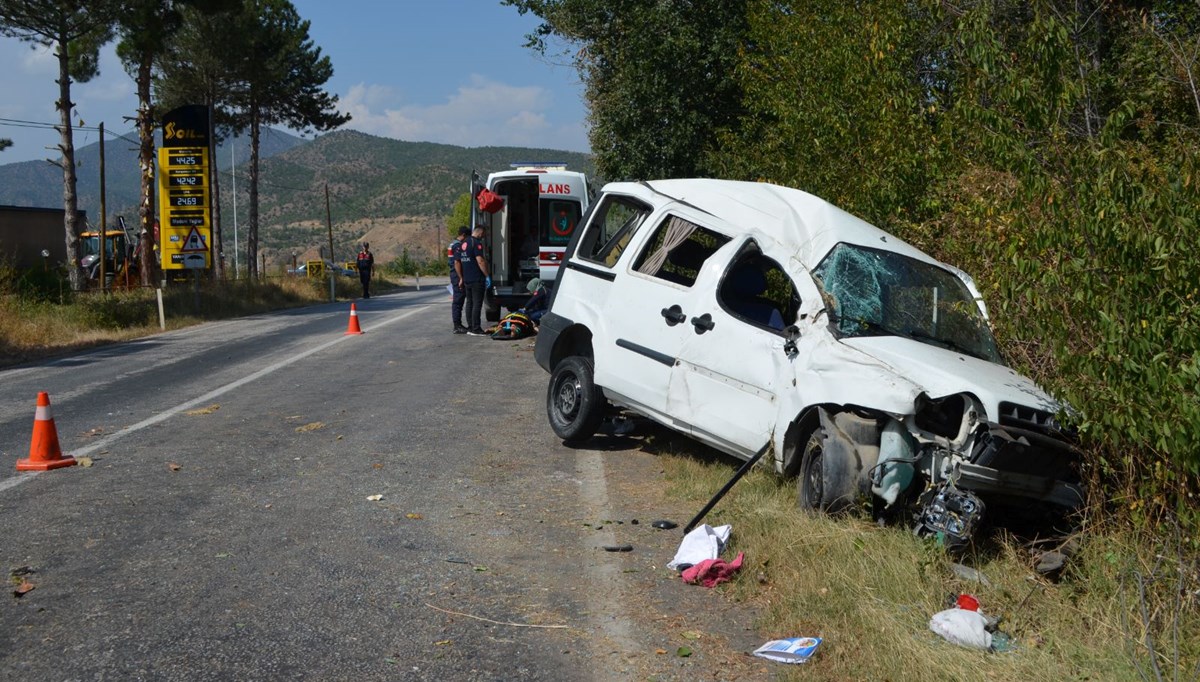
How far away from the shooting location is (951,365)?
6094 mm

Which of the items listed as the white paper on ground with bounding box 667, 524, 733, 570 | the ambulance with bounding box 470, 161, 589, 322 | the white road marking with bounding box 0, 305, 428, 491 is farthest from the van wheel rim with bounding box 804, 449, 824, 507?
the ambulance with bounding box 470, 161, 589, 322

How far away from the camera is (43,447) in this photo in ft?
26.7

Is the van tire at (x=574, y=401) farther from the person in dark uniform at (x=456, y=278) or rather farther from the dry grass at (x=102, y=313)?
the dry grass at (x=102, y=313)

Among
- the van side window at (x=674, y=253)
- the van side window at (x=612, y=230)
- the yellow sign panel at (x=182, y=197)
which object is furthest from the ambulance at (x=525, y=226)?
the yellow sign panel at (x=182, y=197)

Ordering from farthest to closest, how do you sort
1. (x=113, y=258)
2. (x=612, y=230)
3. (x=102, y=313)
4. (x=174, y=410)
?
(x=113, y=258), (x=102, y=313), (x=174, y=410), (x=612, y=230)

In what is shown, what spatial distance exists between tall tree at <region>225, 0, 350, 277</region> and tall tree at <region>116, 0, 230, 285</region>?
1169 centimetres

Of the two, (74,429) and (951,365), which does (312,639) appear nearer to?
(951,365)

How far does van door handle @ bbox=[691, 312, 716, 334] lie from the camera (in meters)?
7.39

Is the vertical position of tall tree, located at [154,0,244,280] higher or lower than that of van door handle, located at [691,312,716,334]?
higher

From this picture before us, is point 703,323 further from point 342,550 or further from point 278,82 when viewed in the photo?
point 278,82

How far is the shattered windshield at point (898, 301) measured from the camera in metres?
6.77

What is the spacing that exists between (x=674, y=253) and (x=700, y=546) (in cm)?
298

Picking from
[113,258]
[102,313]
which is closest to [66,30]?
[102,313]

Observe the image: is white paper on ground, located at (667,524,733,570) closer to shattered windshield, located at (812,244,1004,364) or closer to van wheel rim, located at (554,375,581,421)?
shattered windshield, located at (812,244,1004,364)
